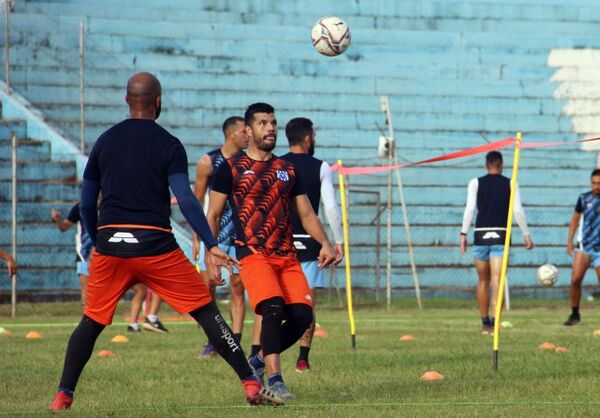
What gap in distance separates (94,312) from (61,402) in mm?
551

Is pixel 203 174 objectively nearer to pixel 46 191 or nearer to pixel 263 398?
pixel 263 398

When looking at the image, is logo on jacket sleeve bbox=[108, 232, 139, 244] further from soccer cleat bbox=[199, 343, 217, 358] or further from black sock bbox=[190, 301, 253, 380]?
soccer cleat bbox=[199, 343, 217, 358]

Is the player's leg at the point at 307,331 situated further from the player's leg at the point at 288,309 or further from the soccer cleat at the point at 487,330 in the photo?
the soccer cleat at the point at 487,330

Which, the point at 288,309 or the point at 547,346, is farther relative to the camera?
the point at 547,346

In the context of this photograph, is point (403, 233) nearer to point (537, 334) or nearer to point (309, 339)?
point (537, 334)

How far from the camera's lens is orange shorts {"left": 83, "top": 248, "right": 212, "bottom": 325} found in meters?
7.45

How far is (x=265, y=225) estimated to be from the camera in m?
8.53

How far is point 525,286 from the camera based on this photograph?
23.2m

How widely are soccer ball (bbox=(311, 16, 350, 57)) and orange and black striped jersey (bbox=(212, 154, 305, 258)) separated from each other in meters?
4.65

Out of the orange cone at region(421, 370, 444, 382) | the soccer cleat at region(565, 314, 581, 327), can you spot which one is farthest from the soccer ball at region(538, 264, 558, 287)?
the orange cone at region(421, 370, 444, 382)

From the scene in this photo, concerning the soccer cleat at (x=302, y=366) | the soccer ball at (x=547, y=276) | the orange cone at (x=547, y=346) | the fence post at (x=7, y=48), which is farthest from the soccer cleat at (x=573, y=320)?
the fence post at (x=7, y=48)

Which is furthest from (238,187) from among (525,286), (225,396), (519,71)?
(519,71)

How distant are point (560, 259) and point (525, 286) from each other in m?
1.34

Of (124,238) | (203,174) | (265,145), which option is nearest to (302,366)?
(203,174)
